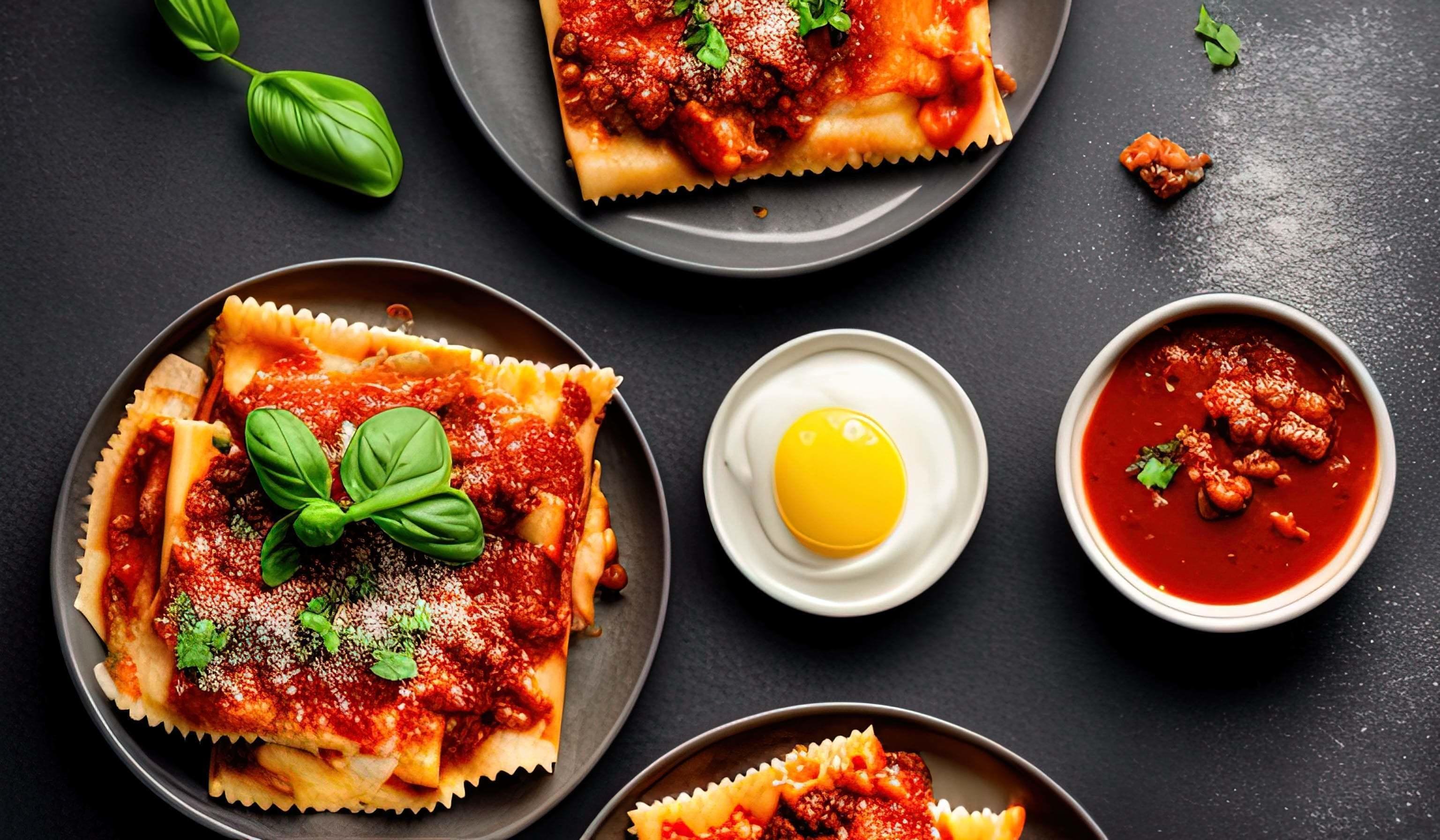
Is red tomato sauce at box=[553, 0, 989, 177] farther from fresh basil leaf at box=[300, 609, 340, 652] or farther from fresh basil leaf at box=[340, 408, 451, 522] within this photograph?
fresh basil leaf at box=[300, 609, 340, 652]

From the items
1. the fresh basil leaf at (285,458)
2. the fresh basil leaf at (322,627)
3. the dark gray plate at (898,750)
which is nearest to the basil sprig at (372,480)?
the fresh basil leaf at (285,458)

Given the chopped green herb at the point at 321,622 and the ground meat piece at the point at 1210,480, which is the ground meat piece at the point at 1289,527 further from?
the chopped green herb at the point at 321,622

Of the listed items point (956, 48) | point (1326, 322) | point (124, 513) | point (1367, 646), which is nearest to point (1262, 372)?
point (1326, 322)

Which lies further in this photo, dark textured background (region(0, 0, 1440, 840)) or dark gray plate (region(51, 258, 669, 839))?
dark textured background (region(0, 0, 1440, 840))

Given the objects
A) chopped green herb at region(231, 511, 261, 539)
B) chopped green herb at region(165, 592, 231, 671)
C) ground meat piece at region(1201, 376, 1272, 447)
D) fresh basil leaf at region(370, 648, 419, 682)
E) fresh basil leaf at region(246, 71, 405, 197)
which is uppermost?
fresh basil leaf at region(246, 71, 405, 197)

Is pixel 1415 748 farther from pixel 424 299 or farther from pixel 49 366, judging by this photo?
pixel 49 366

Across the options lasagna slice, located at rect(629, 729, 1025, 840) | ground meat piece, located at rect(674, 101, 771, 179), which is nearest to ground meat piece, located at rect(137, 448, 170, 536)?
lasagna slice, located at rect(629, 729, 1025, 840)
